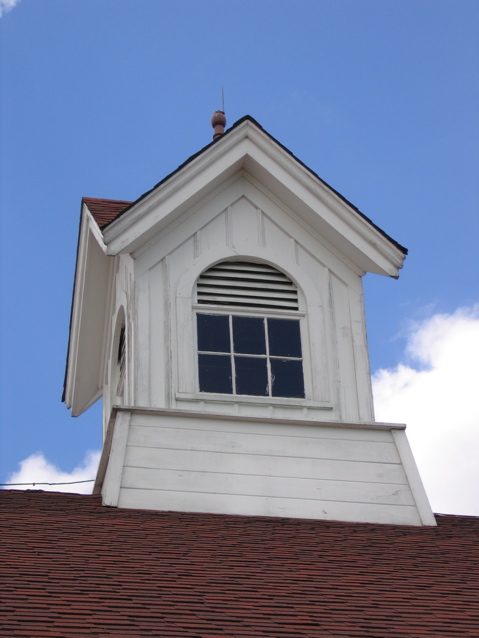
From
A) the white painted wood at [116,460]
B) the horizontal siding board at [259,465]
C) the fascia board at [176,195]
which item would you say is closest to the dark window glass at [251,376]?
the horizontal siding board at [259,465]

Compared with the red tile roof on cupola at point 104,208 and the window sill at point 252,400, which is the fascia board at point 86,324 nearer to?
the red tile roof on cupola at point 104,208

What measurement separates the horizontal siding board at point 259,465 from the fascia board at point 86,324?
244 cm

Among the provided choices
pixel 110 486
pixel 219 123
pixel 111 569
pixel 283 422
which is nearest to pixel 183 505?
pixel 110 486

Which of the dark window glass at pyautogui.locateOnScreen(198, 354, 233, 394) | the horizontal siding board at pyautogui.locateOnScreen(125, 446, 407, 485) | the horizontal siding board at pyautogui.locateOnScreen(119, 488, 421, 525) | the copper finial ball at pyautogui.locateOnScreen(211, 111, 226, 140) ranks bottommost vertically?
the horizontal siding board at pyautogui.locateOnScreen(119, 488, 421, 525)

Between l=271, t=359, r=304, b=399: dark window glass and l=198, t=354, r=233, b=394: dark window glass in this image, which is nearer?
l=198, t=354, r=233, b=394: dark window glass

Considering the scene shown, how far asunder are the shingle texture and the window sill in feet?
3.90

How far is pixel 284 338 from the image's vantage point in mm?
10117

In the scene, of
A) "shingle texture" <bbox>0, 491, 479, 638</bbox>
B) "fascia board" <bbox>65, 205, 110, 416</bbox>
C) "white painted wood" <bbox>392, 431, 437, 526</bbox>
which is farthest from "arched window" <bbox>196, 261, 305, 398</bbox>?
"shingle texture" <bbox>0, 491, 479, 638</bbox>

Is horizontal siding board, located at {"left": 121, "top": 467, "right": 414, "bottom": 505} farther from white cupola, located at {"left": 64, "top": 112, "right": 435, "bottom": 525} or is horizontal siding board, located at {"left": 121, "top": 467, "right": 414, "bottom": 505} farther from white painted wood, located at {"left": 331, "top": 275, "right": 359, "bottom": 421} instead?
white painted wood, located at {"left": 331, "top": 275, "right": 359, "bottom": 421}

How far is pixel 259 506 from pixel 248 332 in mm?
1789

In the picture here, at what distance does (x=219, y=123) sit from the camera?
37.6ft

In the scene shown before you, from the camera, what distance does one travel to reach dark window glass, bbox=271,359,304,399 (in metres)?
9.77

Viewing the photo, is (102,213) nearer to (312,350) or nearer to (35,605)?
(312,350)

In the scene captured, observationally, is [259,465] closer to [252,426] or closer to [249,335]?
[252,426]
